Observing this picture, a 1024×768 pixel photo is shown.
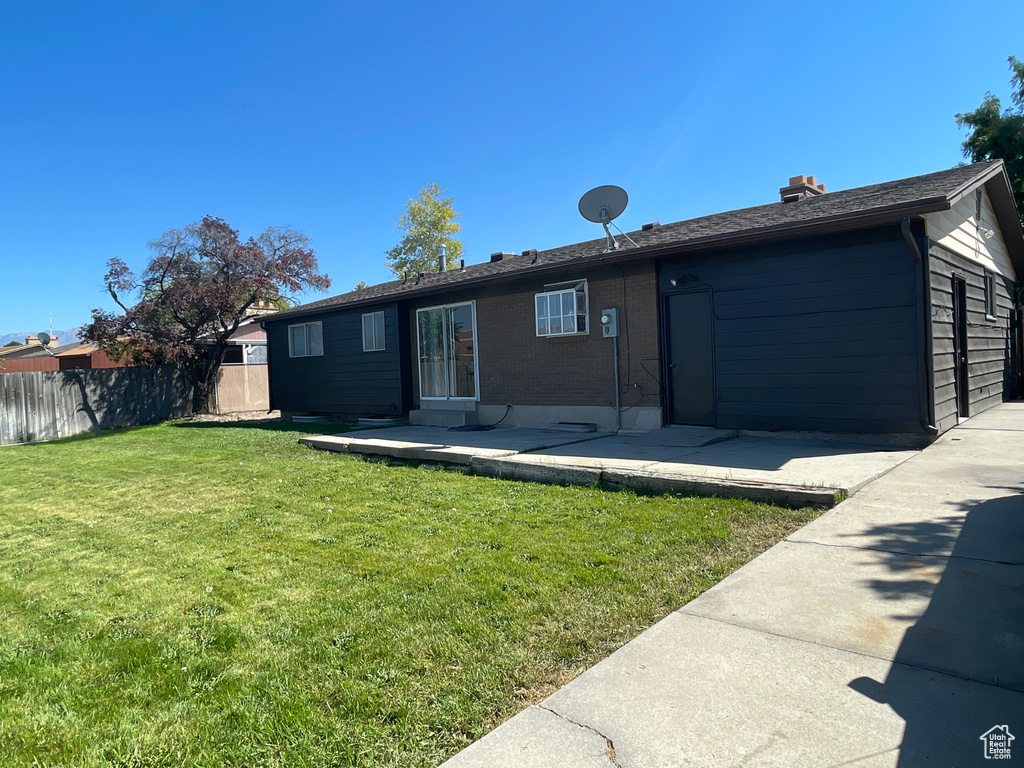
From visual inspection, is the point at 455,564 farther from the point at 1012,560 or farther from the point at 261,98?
the point at 261,98

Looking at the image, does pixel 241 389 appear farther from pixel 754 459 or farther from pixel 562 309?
pixel 754 459

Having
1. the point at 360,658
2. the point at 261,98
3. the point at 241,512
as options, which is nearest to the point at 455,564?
the point at 360,658

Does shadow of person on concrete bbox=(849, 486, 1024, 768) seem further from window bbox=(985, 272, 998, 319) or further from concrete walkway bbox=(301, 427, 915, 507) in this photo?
window bbox=(985, 272, 998, 319)

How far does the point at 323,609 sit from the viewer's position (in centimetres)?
341

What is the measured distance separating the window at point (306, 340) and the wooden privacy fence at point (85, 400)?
4.51m

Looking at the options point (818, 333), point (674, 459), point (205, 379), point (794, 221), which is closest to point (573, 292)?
point (794, 221)

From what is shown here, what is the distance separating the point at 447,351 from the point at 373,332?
2534 mm

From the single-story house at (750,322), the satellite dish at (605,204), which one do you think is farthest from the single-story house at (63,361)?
the satellite dish at (605,204)

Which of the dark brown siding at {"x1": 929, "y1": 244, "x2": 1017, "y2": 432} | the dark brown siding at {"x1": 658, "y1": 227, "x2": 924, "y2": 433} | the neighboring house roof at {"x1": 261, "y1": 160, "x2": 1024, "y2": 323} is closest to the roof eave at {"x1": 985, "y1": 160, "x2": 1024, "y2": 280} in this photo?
the neighboring house roof at {"x1": 261, "y1": 160, "x2": 1024, "y2": 323}

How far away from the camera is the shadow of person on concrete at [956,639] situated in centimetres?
203

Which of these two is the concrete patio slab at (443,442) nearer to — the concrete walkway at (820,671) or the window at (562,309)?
the window at (562,309)

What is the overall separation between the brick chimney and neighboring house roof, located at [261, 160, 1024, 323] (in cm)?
70

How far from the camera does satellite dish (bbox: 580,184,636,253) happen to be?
9875 mm

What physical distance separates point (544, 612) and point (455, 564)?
1.01 m
